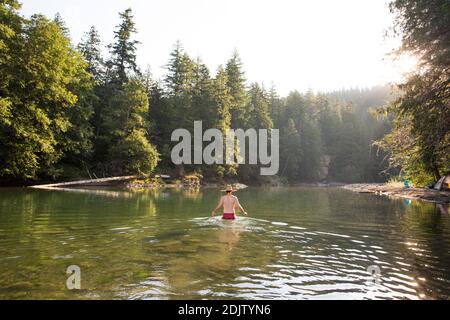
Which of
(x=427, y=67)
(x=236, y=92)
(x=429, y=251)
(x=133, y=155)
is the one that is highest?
(x=236, y=92)

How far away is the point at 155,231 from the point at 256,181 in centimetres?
5773

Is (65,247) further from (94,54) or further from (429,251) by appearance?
(94,54)

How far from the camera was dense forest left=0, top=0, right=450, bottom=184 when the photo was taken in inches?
672

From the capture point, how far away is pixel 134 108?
148ft

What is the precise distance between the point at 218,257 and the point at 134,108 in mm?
38918

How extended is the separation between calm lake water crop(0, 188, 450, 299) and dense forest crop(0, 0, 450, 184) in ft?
22.8

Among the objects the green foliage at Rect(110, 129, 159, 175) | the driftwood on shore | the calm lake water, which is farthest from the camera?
the green foliage at Rect(110, 129, 159, 175)

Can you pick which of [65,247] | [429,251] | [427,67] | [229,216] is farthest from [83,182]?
[429,251]

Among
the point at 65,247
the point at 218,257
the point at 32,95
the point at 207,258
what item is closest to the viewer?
the point at 207,258

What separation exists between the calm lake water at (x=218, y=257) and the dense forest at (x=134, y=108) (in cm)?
694

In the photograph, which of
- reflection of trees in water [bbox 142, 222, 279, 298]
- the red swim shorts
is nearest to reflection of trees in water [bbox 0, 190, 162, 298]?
reflection of trees in water [bbox 142, 222, 279, 298]

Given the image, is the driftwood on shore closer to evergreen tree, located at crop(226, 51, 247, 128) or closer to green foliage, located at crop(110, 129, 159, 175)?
green foliage, located at crop(110, 129, 159, 175)

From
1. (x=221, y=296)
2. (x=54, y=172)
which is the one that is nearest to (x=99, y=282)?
(x=221, y=296)

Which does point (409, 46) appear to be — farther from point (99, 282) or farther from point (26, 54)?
point (26, 54)
